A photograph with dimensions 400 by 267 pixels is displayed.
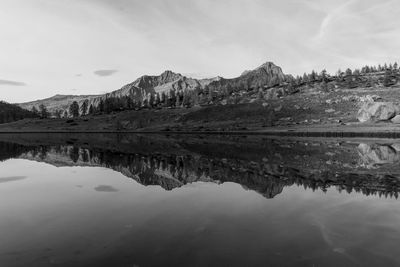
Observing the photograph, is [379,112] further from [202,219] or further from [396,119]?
[202,219]

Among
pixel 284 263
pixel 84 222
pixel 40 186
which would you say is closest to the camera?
pixel 284 263

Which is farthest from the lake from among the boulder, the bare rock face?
the bare rock face

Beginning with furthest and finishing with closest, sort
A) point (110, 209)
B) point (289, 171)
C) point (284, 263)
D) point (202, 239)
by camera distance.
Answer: point (289, 171), point (110, 209), point (202, 239), point (284, 263)

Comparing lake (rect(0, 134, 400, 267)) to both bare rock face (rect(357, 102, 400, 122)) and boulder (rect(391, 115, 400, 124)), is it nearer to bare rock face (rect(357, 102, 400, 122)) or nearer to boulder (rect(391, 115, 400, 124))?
boulder (rect(391, 115, 400, 124))

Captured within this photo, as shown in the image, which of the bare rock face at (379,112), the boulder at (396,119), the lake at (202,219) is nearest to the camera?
the lake at (202,219)

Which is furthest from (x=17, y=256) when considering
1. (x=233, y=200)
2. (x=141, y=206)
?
(x=233, y=200)

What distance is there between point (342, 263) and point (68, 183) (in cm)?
2563

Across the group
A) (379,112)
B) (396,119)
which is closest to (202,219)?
(396,119)

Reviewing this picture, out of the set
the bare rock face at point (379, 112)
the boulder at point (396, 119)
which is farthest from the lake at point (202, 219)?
the bare rock face at point (379, 112)

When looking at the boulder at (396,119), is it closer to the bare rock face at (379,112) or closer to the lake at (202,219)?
the bare rock face at (379,112)

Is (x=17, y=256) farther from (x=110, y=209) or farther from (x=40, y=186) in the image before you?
Answer: (x=40, y=186)

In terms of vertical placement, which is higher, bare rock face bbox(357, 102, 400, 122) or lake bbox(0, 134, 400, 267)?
bare rock face bbox(357, 102, 400, 122)

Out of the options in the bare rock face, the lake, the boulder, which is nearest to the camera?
the lake

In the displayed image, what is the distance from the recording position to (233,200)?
2348 cm
